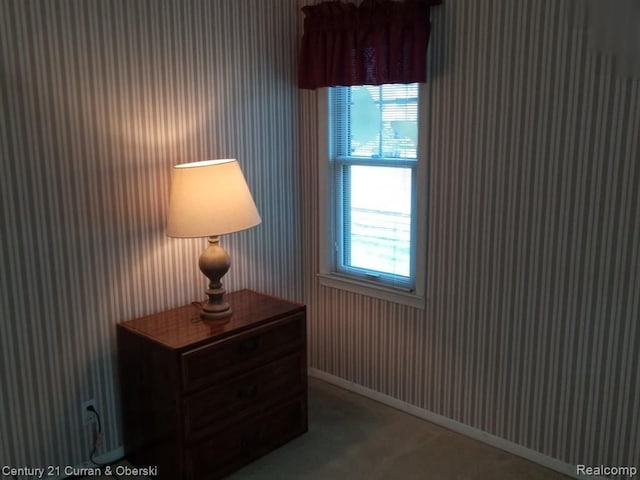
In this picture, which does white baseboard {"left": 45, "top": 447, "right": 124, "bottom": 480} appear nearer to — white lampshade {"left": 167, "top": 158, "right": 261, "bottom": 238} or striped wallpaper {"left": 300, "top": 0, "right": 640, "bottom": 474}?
white lampshade {"left": 167, "top": 158, "right": 261, "bottom": 238}

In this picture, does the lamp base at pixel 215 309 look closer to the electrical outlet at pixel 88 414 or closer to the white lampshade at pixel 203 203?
the white lampshade at pixel 203 203

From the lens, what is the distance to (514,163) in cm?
262

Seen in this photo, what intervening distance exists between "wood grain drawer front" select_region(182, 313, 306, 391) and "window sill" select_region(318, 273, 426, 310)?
0.52 m

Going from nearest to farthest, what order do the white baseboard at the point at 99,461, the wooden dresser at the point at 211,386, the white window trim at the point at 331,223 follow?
the wooden dresser at the point at 211,386, the white baseboard at the point at 99,461, the white window trim at the point at 331,223

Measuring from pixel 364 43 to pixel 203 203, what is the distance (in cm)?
111

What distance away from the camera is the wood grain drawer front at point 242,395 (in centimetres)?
252

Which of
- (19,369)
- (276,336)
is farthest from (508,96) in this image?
(19,369)

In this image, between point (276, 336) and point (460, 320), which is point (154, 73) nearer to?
point (276, 336)

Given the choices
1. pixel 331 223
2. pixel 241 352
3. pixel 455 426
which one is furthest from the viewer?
pixel 331 223

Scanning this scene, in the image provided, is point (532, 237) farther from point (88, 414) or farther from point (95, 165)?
point (88, 414)

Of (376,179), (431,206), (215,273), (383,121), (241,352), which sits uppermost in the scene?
(383,121)

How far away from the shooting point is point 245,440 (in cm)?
274

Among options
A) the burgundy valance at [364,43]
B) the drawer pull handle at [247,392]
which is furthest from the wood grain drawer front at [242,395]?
the burgundy valance at [364,43]

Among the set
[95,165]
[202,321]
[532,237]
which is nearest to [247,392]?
[202,321]
